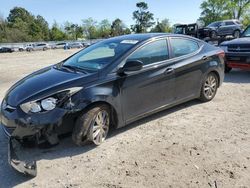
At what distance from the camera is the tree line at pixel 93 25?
72188 millimetres

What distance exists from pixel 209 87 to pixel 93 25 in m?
105

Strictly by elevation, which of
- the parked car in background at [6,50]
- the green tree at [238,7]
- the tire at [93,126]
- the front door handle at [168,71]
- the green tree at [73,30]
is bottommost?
the parked car in background at [6,50]

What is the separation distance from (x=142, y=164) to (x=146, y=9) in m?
112

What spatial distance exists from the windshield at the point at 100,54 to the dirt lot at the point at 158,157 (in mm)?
1169

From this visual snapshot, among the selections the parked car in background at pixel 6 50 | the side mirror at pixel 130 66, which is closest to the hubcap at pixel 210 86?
the side mirror at pixel 130 66

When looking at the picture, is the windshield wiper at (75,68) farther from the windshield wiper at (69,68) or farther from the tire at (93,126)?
the tire at (93,126)

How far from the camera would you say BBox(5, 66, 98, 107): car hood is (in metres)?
3.93

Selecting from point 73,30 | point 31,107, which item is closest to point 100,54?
point 31,107

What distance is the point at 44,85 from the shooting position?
4117 millimetres

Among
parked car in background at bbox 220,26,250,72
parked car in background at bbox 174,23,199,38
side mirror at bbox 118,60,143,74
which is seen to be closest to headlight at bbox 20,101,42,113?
side mirror at bbox 118,60,143,74

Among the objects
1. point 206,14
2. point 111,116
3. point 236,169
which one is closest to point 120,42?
point 111,116

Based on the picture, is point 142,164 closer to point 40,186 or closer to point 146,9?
point 40,186

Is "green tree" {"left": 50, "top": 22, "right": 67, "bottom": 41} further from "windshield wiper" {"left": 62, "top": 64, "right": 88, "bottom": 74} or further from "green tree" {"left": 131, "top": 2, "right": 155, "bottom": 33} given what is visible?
"windshield wiper" {"left": 62, "top": 64, "right": 88, "bottom": 74}

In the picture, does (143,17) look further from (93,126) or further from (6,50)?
(93,126)
